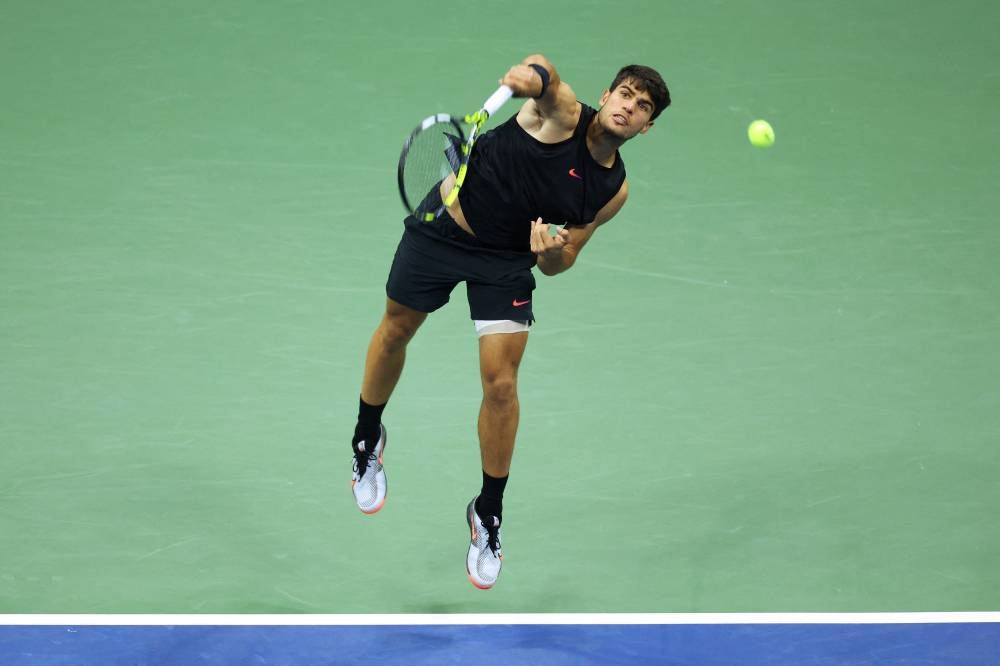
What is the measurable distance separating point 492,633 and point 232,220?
150 inches

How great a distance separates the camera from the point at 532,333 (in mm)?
9039

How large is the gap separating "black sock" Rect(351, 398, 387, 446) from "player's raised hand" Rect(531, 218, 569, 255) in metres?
1.55

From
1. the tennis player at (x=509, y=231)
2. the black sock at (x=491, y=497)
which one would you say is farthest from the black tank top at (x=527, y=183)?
the black sock at (x=491, y=497)

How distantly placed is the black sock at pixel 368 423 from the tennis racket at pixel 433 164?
119cm

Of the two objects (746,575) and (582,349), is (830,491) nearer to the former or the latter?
(746,575)

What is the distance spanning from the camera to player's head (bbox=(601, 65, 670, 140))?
20.1 ft

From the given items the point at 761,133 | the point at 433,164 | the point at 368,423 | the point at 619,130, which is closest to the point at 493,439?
the point at 368,423

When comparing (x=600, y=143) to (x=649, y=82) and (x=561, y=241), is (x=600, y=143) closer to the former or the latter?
(x=649, y=82)

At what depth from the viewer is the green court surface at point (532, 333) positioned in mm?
7672

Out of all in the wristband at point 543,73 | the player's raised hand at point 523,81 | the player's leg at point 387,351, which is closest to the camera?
the player's raised hand at point 523,81

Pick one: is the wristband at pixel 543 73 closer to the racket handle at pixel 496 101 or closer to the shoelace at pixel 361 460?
the racket handle at pixel 496 101

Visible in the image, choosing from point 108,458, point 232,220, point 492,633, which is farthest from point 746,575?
point 232,220

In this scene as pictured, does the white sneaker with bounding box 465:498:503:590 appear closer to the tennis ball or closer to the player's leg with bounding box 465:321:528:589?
the player's leg with bounding box 465:321:528:589

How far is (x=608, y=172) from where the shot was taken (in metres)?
6.48
